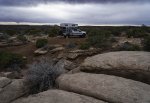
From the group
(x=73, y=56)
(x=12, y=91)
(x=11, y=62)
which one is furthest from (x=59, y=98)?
(x=73, y=56)

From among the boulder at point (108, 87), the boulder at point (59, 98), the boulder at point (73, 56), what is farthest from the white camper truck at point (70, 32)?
the boulder at point (59, 98)

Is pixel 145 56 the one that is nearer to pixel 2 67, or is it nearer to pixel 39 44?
pixel 2 67

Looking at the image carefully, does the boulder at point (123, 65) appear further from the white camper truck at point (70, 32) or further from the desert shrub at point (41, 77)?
the white camper truck at point (70, 32)

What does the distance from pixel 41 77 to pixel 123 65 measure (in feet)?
9.59

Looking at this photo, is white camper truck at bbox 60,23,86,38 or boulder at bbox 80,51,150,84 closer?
boulder at bbox 80,51,150,84

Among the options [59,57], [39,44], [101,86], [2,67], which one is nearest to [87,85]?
[101,86]

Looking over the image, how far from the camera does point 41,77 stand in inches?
413

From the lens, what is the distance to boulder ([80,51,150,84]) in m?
9.53

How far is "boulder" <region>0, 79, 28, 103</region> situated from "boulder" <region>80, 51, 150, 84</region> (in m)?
2.37

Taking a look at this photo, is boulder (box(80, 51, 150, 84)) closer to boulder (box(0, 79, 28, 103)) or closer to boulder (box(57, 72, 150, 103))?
boulder (box(57, 72, 150, 103))

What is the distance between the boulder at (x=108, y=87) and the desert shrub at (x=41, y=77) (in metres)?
0.68

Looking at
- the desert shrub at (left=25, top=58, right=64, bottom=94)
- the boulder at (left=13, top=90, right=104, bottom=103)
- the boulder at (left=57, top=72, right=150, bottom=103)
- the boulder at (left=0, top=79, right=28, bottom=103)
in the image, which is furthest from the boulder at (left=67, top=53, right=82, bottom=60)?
the boulder at (left=13, top=90, right=104, bottom=103)

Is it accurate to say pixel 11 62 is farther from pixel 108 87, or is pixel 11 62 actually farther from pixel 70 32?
pixel 70 32

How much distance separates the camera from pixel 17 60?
2061cm
